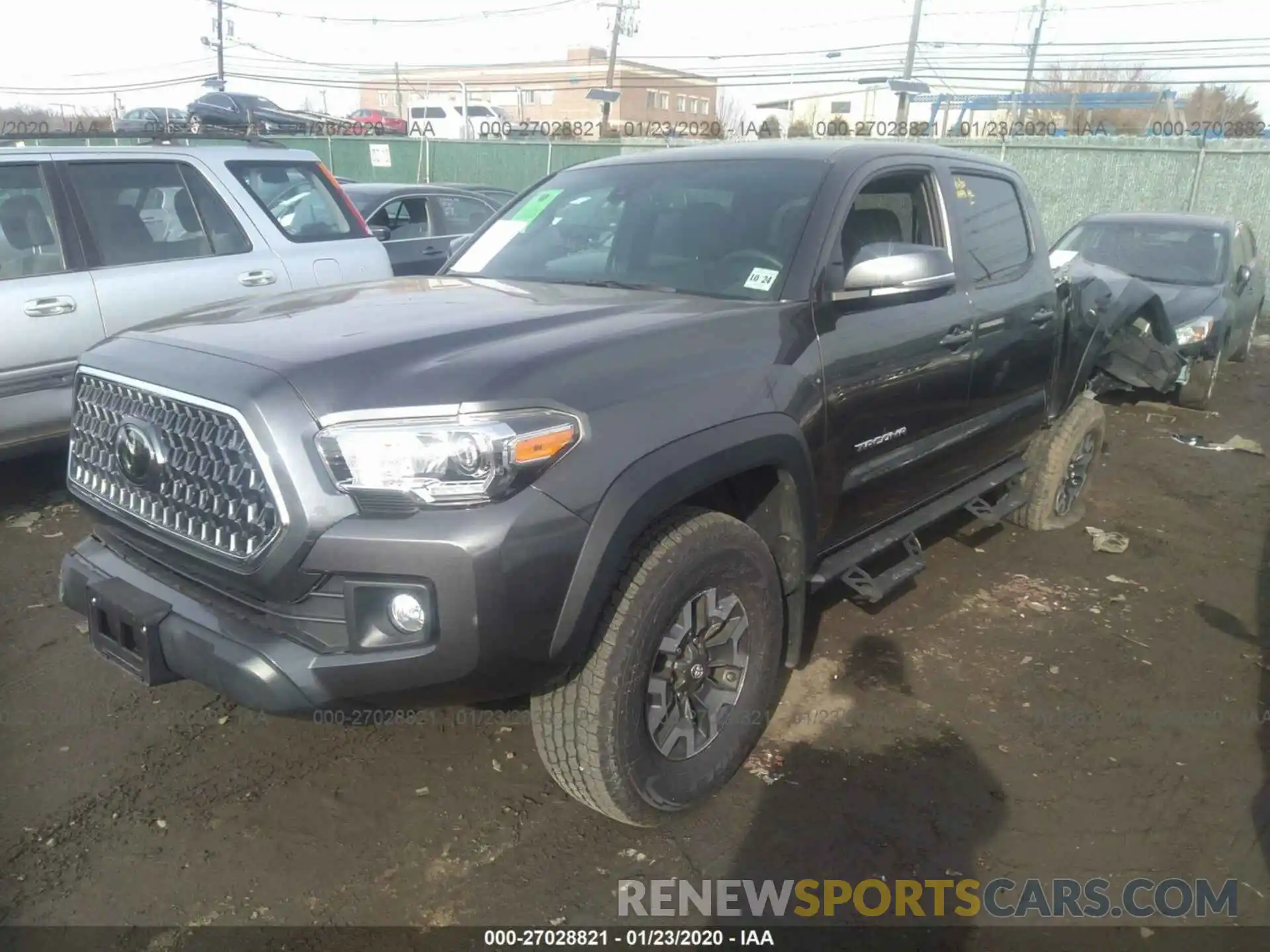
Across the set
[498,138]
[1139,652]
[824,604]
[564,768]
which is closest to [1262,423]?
[1139,652]

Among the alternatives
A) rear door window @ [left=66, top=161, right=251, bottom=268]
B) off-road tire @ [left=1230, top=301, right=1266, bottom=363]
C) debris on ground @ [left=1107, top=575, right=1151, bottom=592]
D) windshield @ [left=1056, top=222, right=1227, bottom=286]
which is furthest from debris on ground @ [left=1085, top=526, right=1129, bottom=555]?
off-road tire @ [left=1230, top=301, right=1266, bottom=363]

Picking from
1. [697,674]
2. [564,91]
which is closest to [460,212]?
[697,674]

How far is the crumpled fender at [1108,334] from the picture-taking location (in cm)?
506

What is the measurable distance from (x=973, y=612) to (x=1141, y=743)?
109cm

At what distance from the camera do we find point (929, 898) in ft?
8.50

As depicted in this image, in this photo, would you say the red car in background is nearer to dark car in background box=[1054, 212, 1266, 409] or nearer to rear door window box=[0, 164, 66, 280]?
dark car in background box=[1054, 212, 1266, 409]

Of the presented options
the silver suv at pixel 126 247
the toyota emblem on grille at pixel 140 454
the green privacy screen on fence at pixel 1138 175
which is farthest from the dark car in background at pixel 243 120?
the toyota emblem on grille at pixel 140 454

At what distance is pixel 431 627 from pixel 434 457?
0.39 meters

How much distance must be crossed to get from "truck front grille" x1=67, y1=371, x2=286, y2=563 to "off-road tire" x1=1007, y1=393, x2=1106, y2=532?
4088 mm

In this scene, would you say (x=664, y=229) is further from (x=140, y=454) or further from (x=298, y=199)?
(x=298, y=199)

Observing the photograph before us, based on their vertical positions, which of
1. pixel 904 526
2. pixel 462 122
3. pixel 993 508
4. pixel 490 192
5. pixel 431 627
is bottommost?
pixel 993 508

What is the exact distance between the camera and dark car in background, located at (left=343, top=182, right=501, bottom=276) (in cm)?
888

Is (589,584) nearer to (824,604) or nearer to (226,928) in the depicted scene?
(226,928)

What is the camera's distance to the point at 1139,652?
4023 millimetres
